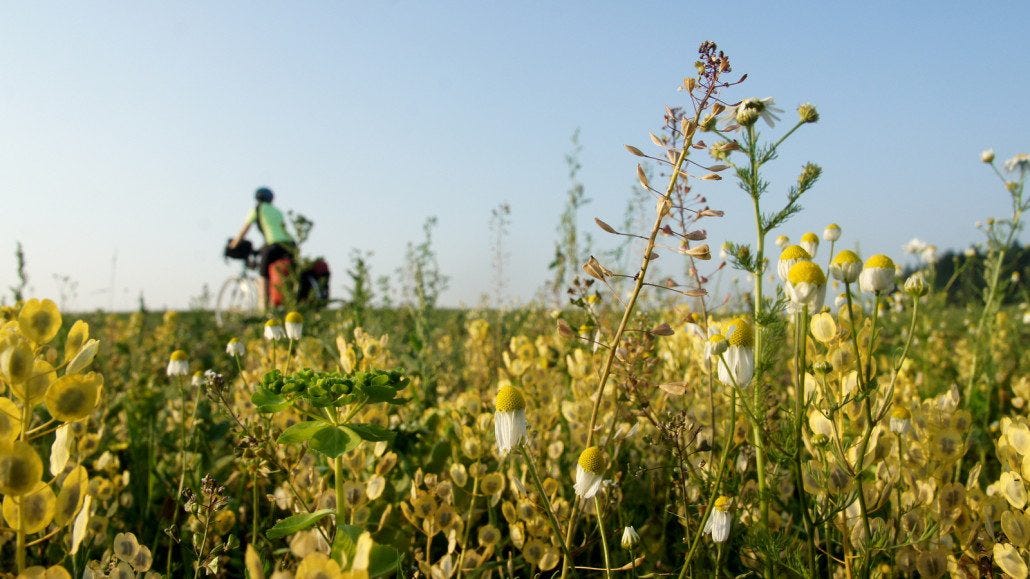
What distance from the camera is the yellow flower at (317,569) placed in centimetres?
58

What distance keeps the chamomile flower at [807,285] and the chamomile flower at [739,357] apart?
0.37ft

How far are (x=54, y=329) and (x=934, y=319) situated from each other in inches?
237

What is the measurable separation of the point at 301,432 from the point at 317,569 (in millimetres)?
625

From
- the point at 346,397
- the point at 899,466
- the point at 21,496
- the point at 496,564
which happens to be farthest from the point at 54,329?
the point at 899,466

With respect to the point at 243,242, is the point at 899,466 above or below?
below

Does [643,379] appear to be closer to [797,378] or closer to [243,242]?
[797,378]

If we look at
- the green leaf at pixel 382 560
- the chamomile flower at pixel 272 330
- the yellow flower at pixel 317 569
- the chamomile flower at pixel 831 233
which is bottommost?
the green leaf at pixel 382 560

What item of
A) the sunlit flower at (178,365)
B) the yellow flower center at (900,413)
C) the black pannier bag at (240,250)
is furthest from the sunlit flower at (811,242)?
the black pannier bag at (240,250)

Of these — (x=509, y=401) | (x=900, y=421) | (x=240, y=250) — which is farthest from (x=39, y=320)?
(x=240, y=250)

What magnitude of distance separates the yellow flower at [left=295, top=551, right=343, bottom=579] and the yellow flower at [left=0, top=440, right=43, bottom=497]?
29 cm

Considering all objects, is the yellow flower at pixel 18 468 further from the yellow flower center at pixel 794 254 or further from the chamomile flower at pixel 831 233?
the chamomile flower at pixel 831 233

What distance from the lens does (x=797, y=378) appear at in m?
1.23

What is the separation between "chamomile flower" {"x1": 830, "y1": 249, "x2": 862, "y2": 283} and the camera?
132cm

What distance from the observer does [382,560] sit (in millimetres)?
904
